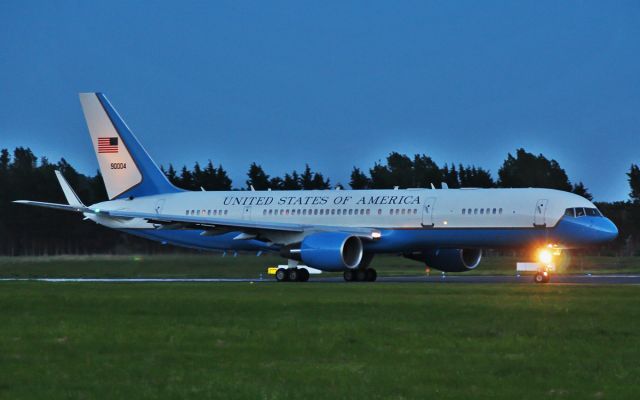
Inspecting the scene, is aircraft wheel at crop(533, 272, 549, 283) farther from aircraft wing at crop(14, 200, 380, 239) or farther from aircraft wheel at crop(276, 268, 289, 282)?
aircraft wheel at crop(276, 268, 289, 282)

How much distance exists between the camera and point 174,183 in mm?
108500

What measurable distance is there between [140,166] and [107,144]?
2.29m

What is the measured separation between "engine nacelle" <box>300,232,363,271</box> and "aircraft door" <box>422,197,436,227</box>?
287cm

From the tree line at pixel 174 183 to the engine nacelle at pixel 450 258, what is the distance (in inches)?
410

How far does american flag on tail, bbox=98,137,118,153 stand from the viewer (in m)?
61.8

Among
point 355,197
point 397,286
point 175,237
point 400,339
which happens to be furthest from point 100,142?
point 400,339

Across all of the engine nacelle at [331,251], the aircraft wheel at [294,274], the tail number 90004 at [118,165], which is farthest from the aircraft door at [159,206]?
the engine nacelle at [331,251]

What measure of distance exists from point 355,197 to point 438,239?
483 cm

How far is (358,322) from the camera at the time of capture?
79.1 feet

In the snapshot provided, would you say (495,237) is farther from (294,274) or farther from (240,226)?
(240,226)

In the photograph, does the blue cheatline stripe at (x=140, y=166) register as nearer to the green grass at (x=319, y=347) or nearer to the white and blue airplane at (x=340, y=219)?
the white and blue airplane at (x=340, y=219)

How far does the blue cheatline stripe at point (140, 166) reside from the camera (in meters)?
61.0

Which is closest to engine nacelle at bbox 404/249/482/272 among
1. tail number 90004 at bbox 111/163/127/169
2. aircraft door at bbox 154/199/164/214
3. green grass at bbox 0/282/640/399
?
aircraft door at bbox 154/199/164/214

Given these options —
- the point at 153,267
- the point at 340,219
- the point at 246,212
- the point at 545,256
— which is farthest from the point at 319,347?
the point at 153,267
